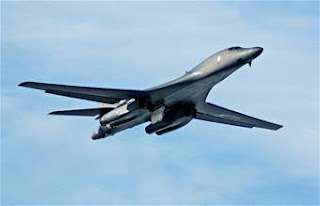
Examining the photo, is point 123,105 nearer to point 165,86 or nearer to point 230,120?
point 165,86

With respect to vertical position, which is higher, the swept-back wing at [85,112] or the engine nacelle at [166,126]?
the swept-back wing at [85,112]

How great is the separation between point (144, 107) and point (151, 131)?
9.29 feet

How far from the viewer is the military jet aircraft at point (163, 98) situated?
83.2 meters

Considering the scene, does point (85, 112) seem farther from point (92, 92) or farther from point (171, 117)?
point (171, 117)

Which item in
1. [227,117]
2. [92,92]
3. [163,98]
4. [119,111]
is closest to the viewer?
[163,98]

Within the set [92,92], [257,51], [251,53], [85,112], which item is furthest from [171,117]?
[257,51]

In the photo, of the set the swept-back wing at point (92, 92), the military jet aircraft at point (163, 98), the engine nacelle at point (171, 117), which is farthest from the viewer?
the engine nacelle at point (171, 117)

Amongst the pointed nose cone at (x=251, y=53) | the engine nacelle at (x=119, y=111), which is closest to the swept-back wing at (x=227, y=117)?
the engine nacelle at (x=119, y=111)

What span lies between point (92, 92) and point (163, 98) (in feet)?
18.8

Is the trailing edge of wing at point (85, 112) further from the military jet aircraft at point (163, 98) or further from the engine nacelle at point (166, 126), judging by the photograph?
the engine nacelle at point (166, 126)

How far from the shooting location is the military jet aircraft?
83250mm

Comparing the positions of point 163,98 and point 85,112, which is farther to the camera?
point 85,112

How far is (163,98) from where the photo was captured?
3413 inches

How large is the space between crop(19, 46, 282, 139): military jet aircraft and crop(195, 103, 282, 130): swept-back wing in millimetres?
107
